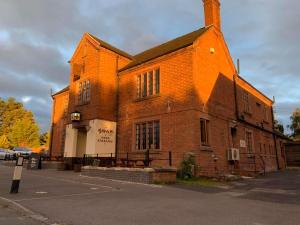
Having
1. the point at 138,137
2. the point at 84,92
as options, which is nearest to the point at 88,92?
the point at 84,92

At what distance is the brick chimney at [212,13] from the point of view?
64.6 feet

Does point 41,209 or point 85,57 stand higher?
point 85,57

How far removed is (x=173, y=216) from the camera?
591 centimetres

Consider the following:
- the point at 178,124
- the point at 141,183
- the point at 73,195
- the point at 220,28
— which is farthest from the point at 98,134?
the point at 220,28

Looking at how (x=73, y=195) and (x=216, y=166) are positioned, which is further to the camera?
(x=216, y=166)

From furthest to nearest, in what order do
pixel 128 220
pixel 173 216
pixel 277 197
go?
pixel 277 197, pixel 173 216, pixel 128 220

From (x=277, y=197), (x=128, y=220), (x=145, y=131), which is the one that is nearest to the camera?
(x=128, y=220)

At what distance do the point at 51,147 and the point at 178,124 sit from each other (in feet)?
62.1

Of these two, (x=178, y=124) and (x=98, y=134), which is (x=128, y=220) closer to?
(x=178, y=124)

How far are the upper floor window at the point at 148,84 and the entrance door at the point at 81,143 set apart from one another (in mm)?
6219

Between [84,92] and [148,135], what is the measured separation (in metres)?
7.19

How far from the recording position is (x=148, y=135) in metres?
17.5

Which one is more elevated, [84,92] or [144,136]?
[84,92]

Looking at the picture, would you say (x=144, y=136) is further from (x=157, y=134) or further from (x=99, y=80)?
(x=99, y=80)
